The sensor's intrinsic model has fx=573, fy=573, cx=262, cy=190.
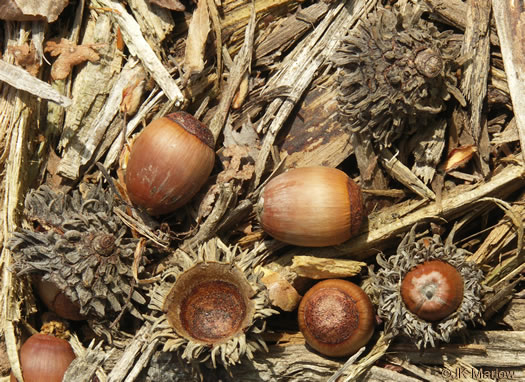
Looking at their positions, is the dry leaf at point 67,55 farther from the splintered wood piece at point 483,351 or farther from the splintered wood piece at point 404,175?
the splintered wood piece at point 483,351

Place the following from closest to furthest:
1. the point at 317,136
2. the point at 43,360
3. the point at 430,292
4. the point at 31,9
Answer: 1. the point at 430,292
2. the point at 43,360
3. the point at 31,9
4. the point at 317,136

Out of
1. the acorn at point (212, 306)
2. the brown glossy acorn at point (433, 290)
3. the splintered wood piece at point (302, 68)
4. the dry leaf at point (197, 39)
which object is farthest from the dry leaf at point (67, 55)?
the brown glossy acorn at point (433, 290)

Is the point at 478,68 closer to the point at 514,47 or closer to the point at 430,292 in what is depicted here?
the point at 514,47

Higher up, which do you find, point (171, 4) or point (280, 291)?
point (171, 4)

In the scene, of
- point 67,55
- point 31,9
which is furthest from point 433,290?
point 31,9

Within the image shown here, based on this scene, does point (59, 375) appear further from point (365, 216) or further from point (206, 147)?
point (365, 216)

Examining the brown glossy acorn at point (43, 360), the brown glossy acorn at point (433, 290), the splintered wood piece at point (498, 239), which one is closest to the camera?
the brown glossy acorn at point (433, 290)

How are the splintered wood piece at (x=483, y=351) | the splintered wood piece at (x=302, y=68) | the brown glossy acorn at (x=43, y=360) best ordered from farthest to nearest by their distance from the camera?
1. the splintered wood piece at (x=302, y=68)
2. the brown glossy acorn at (x=43, y=360)
3. the splintered wood piece at (x=483, y=351)
